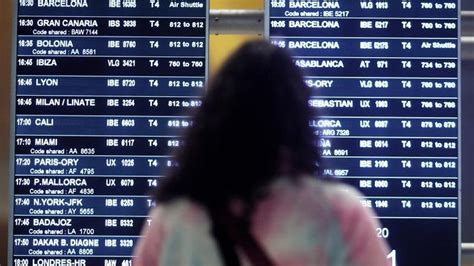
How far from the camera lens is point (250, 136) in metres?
1.58

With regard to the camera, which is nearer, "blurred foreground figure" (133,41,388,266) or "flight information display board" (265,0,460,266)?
"blurred foreground figure" (133,41,388,266)

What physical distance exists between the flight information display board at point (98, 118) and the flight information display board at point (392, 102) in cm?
45

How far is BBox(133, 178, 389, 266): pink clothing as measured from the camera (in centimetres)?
156

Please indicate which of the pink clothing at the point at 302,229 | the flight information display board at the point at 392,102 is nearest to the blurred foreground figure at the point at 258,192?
the pink clothing at the point at 302,229

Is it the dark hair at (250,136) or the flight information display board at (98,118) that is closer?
the dark hair at (250,136)

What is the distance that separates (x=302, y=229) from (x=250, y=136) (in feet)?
0.61

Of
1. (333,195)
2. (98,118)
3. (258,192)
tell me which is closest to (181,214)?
(258,192)

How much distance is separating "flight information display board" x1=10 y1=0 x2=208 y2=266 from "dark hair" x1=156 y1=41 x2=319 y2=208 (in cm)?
202

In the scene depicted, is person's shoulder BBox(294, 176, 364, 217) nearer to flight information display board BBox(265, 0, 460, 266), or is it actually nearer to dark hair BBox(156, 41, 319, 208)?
dark hair BBox(156, 41, 319, 208)

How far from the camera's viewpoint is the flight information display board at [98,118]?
3.62 m

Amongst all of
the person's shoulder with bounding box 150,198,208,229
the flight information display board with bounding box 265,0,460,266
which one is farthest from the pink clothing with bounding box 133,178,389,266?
the flight information display board with bounding box 265,0,460,266

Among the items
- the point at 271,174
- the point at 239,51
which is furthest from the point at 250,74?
the point at 271,174

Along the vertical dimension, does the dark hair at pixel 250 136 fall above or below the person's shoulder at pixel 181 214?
above

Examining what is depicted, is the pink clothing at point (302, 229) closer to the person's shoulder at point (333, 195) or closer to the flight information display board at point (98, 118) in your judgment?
the person's shoulder at point (333, 195)
